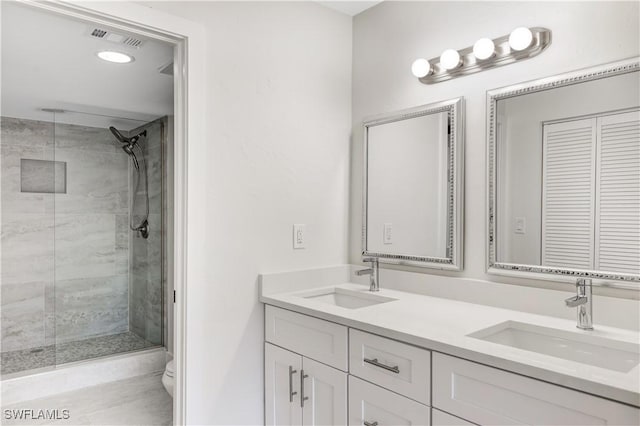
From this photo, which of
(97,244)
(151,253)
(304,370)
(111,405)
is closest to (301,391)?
(304,370)

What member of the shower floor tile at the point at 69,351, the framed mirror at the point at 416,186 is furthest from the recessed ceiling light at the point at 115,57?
the shower floor tile at the point at 69,351

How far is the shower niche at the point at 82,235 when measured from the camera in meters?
3.64

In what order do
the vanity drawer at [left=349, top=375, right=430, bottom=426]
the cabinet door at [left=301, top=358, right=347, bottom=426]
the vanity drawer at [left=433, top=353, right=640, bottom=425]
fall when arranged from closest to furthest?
1. the vanity drawer at [left=433, top=353, right=640, bottom=425]
2. the vanity drawer at [left=349, top=375, right=430, bottom=426]
3. the cabinet door at [left=301, top=358, right=347, bottom=426]

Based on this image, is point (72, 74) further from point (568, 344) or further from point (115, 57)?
point (568, 344)

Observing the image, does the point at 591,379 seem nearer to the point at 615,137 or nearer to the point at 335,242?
the point at 615,137

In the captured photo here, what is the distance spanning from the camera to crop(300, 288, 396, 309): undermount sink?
80.4 inches

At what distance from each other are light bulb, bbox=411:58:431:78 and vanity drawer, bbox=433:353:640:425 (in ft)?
4.28

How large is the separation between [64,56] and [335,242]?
180 cm

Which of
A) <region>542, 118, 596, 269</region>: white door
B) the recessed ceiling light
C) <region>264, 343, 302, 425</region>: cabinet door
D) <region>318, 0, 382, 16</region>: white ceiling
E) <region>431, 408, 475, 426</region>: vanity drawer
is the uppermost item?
<region>318, 0, 382, 16</region>: white ceiling

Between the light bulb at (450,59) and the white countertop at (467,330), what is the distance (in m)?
1.06

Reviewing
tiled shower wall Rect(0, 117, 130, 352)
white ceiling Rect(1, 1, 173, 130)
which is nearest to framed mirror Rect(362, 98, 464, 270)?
white ceiling Rect(1, 1, 173, 130)

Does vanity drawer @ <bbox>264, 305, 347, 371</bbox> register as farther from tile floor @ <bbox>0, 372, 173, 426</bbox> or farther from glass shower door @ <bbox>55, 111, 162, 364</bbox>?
glass shower door @ <bbox>55, 111, 162, 364</bbox>

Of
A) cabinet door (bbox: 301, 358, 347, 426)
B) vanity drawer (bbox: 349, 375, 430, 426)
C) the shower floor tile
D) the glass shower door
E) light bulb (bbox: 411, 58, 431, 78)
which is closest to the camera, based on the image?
vanity drawer (bbox: 349, 375, 430, 426)

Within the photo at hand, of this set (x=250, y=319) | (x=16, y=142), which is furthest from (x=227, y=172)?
(x=16, y=142)
